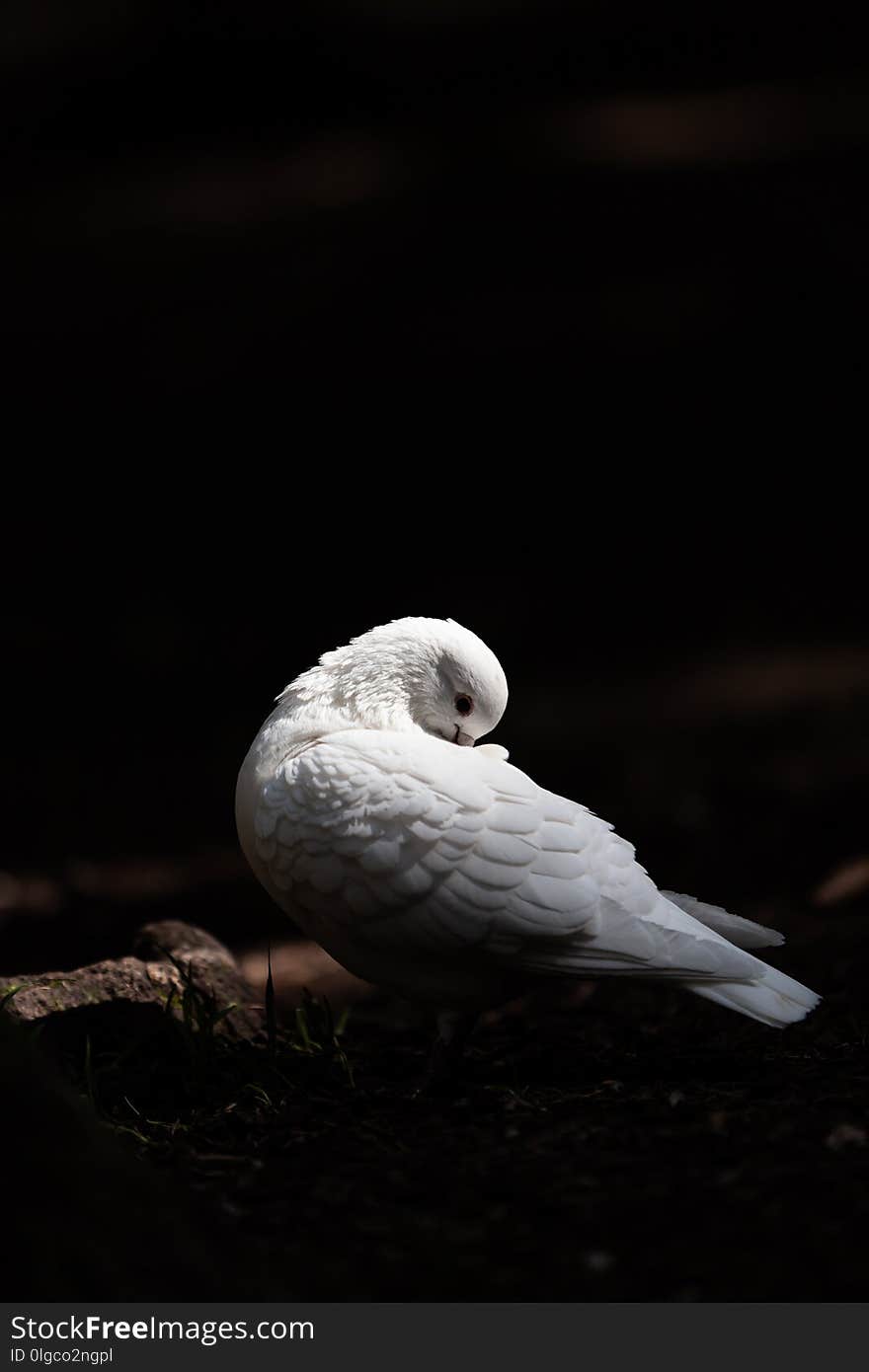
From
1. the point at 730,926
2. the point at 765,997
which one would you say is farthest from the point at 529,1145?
the point at 730,926

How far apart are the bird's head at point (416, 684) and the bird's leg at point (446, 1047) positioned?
64cm

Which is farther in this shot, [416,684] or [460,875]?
[416,684]

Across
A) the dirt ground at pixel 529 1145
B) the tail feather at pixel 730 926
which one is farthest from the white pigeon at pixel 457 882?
the dirt ground at pixel 529 1145

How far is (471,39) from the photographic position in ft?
21.6

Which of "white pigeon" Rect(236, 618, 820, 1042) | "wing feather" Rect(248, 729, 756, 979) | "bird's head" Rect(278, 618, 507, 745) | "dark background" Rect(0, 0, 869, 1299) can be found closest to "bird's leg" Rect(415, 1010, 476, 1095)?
"white pigeon" Rect(236, 618, 820, 1042)

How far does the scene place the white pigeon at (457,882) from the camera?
2.62 metres


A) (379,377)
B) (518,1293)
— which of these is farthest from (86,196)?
(518,1293)

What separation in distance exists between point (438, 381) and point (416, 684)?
171 inches

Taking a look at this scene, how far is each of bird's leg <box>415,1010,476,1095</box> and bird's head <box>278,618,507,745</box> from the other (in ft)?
2.10

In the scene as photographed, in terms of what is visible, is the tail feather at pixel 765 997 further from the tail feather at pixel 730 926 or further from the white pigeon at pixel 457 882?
the tail feather at pixel 730 926

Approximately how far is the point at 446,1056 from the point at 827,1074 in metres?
0.77

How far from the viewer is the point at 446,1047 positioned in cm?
281

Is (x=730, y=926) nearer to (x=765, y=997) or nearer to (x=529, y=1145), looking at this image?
(x=765, y=997)

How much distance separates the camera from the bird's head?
300cm
